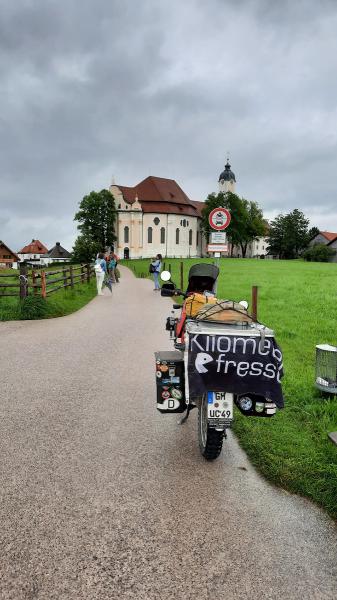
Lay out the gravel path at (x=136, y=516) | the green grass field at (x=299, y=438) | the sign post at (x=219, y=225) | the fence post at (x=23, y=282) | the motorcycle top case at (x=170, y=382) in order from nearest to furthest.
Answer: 1. the gravel path at (x=136, y=516)
2. the green grass field at (x=299, y=438)
3. the motorcycle top case at (x=170, y=382)
4. the sign post at (x=219, y=225)
5. the fence post at (x=23, y=282)

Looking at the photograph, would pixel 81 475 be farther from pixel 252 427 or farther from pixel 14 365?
pixel 14 365

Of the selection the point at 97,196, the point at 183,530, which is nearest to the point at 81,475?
the point at 183,530

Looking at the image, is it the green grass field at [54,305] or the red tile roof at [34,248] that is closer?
the green grass field at [54,305]

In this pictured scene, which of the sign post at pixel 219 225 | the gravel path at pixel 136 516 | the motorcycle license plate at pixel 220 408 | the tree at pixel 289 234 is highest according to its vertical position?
the tree at pixel 289 234

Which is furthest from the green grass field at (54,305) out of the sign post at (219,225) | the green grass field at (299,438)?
the green grass field at (299,438)

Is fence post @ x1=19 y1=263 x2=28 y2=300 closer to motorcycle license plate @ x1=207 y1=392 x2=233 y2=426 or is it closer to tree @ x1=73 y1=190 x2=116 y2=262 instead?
motorcycle license plate @ x1=207 y1=392 x2=233 y2=426

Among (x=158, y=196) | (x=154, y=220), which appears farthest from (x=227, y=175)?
(x=154, y=220)

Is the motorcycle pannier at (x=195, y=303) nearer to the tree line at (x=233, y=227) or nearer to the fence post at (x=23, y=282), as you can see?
the fence post at (x=23, y=282)

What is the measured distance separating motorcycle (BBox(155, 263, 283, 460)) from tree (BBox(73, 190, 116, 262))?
6892 centimetres

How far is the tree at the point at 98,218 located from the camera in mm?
73750

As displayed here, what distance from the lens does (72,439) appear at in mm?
4199

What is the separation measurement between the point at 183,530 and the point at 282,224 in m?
100.0

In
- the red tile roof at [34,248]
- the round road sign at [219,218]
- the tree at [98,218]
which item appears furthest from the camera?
the red tile roof at [34,248]

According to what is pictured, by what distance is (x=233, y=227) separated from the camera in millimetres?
79812
